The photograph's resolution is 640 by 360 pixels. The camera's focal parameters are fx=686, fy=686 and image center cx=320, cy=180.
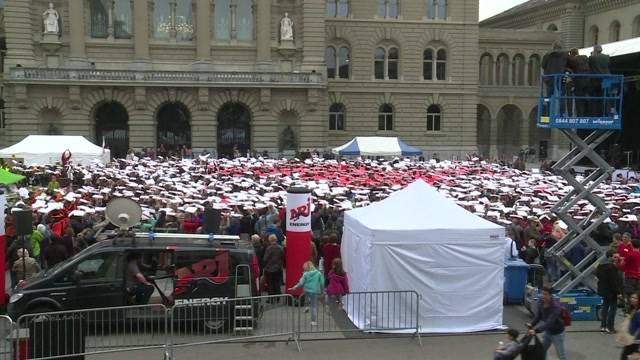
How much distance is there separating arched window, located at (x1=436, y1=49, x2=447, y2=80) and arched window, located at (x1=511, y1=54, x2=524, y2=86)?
9.55 metres

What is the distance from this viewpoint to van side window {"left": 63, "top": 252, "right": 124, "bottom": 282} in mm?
12220

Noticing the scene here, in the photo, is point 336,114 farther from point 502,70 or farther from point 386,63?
point 502,70

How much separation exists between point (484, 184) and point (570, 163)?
489 inches

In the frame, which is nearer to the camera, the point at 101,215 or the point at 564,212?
the point at 564,212

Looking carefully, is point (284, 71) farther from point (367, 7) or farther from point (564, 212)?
point (564, 212)

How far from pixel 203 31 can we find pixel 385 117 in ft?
54.2

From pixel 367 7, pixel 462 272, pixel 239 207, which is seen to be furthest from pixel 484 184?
pixel 367 7

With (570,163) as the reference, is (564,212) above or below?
below

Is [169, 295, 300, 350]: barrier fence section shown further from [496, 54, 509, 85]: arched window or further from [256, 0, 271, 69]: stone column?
[496, 54, 509, 85]: arched window

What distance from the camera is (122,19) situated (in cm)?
4869

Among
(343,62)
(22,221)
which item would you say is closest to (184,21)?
(343,62)

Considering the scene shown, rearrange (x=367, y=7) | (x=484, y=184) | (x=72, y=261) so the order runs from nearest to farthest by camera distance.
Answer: (x=72, y=261)
(x=484, y=184)
(x=367, y=7)

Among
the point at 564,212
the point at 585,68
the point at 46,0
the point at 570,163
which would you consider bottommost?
the point at 564,212

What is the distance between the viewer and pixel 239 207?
19.4 m
